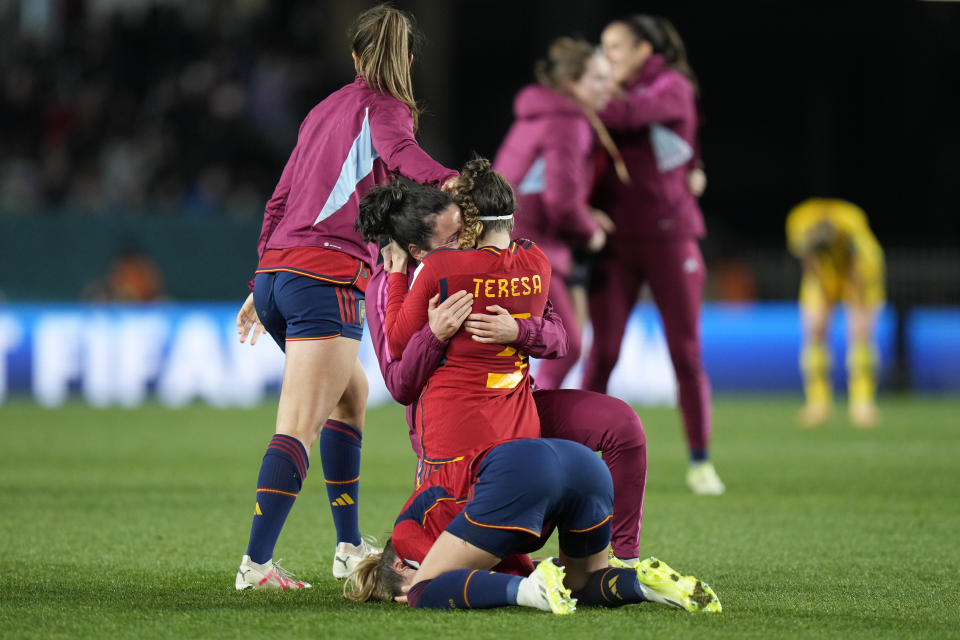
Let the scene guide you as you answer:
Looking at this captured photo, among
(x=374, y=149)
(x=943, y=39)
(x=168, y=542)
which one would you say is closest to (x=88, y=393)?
(x=168, y=542)

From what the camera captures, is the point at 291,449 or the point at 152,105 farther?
the point at 152,105

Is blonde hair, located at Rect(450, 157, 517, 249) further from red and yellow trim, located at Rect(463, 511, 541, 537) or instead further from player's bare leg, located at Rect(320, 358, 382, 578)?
player's bare leg, located at Rect(320, 358, 382, 578)

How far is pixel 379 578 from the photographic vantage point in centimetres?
404

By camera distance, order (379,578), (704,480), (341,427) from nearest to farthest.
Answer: (379,578) < (341,427) < (704,480)

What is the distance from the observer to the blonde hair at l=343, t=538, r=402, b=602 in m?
4.03

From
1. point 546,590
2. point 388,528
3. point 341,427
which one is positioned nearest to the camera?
point 546,590

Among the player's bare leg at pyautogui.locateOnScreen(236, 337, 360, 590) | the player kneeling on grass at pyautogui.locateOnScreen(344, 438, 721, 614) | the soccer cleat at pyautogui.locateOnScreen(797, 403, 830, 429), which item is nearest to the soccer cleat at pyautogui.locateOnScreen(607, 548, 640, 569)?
the player kneeling on grass at pyautogui.locateOnScreen(344, 438, 721, 614)

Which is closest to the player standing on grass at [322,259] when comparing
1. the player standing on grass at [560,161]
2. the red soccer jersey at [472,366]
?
the red soccer jersey at [472,366]

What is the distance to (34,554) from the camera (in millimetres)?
4996

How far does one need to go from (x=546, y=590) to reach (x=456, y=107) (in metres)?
19.3

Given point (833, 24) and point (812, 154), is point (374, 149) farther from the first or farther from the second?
point (812, 154)

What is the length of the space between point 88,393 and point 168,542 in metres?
7.74

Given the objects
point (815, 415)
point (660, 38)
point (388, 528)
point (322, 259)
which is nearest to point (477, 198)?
point (322, 259)

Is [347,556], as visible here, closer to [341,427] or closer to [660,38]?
[341,427]
